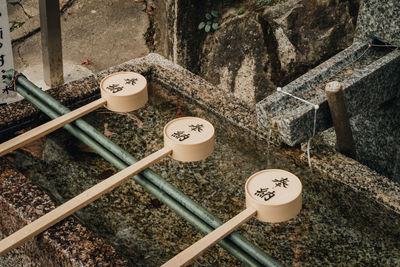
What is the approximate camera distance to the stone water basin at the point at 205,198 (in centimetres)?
296

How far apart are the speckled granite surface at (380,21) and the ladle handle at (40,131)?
1.62 m

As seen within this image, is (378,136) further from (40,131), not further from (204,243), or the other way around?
(40,131)

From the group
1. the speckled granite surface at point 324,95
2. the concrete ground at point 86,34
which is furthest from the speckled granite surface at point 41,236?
the concrete ground at point 86,34

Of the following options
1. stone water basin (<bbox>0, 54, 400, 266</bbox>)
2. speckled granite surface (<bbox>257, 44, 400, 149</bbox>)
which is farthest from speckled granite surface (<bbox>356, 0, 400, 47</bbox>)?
stone water basin (<bbox>0, 54, 400, 266</bbox>)

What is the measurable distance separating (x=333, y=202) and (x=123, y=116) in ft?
4.88

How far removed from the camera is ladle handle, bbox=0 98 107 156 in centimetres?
272

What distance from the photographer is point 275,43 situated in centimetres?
477

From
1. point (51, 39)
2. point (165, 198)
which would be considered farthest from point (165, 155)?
point (51, 39)

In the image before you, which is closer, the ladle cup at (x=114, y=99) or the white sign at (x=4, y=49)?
the ladle cup at (x=114, y=99)

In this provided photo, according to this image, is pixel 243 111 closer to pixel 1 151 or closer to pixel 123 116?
pixel 123 116

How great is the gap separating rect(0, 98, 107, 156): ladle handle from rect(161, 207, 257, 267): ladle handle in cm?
102

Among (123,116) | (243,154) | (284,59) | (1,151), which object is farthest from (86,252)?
(284,59)

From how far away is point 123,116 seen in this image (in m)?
3.83

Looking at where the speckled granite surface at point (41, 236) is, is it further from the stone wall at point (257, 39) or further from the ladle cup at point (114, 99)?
the stone wall at point (257, 39)
